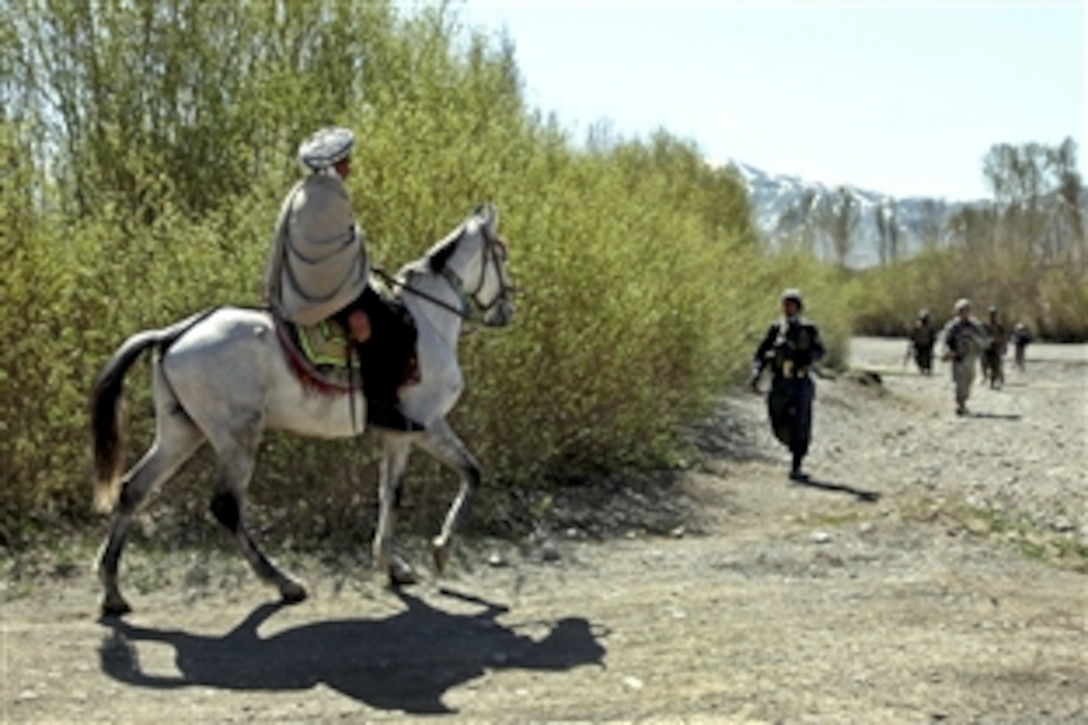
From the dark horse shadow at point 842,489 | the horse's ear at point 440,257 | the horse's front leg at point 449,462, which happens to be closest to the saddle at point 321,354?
the horse's front leg at point 449,462

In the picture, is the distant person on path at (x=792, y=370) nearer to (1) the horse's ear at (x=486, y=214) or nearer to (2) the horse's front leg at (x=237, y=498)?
(1) the horse's ear at (x=486, y=214)

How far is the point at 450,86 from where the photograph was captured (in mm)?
13828

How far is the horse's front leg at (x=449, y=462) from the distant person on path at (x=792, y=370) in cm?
608

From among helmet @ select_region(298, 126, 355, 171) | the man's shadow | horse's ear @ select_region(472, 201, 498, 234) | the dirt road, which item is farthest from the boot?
the man's shadow

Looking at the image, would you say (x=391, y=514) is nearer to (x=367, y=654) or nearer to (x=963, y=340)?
(x=367, y=654)

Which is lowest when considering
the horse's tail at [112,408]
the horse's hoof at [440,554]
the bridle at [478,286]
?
the horse's hoof at [440,554]

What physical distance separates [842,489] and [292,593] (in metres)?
7.04

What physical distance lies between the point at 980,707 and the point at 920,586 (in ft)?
6.86

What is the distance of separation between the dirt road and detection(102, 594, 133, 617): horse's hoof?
0.10m

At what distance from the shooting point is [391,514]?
7598 mm

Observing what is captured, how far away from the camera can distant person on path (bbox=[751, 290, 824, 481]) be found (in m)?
13.0

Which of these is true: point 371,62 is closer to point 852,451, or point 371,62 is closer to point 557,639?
point 852,451

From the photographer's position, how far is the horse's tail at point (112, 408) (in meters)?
6.84

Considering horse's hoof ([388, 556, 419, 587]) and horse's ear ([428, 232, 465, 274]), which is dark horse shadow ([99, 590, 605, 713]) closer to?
horse's hoof ([388, 556, 419, 587])
